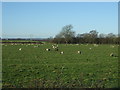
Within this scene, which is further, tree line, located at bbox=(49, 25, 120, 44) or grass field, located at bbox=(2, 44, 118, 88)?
tree line, located at bbox=(49, 25, 120, 44)

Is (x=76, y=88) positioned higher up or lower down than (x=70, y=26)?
lower down

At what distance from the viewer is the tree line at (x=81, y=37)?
11440 cm

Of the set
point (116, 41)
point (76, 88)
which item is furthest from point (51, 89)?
point (116, 41)

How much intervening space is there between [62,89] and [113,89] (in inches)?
88.7

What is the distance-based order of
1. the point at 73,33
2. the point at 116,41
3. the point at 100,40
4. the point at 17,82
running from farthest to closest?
the point at 73,33
the point at 100,40
the point at 116,41
the point at 17,82

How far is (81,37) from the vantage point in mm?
121125

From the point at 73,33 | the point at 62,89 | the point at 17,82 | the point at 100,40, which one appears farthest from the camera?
the point at 73,33

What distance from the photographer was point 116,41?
10669cm

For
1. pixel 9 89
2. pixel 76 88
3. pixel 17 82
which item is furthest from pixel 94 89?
pixel 17 82

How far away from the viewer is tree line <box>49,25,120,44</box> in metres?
114

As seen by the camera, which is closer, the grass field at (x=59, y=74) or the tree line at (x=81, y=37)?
the grass field at (x=59, y=74)

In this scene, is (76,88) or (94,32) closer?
(76,88)

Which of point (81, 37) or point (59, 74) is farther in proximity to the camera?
point (81, 37)

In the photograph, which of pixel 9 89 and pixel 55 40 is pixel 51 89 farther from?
pixel 55 40
